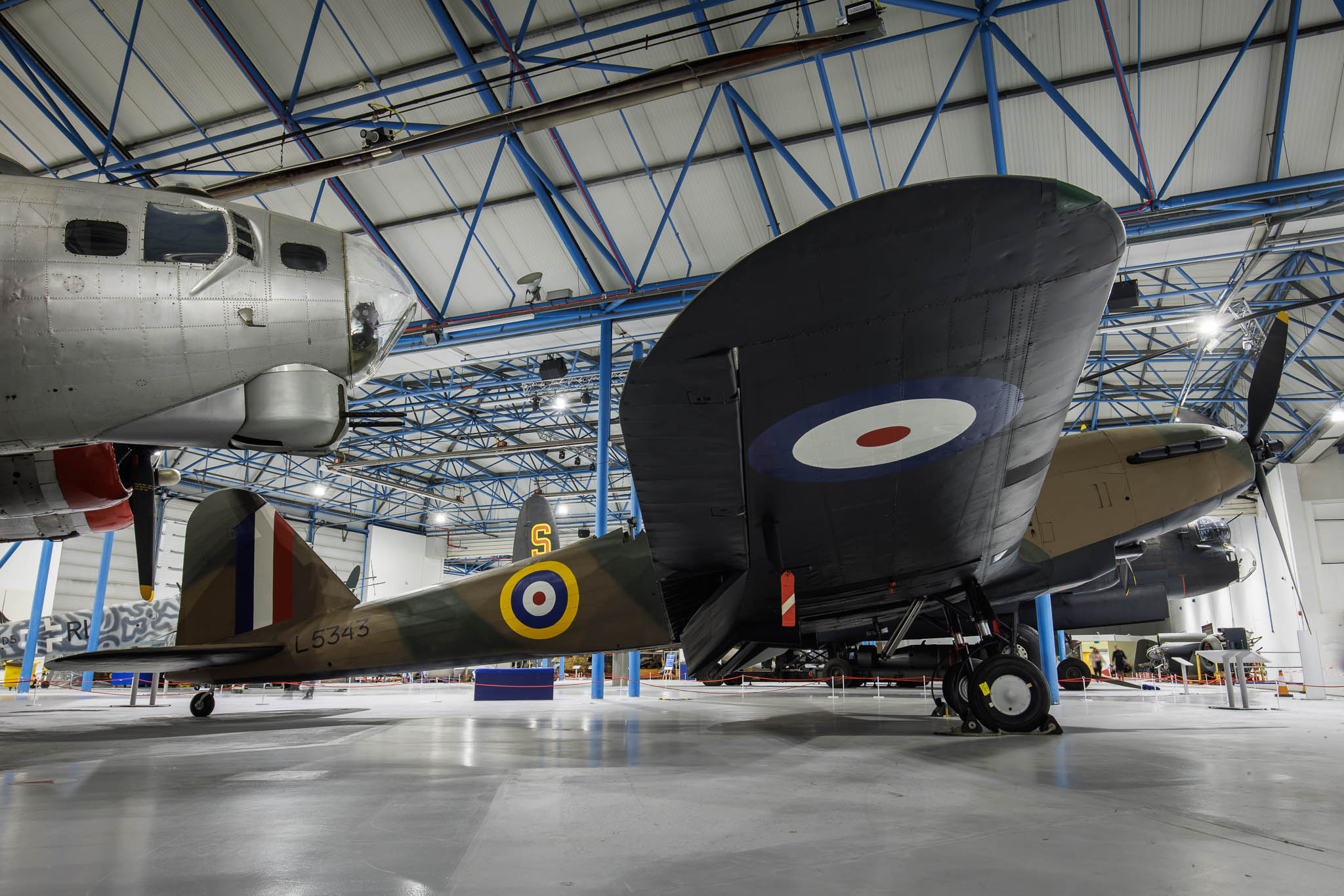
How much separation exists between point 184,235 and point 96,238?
48 centimetres

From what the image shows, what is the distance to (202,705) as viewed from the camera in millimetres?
9438

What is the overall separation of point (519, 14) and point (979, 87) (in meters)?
7.75

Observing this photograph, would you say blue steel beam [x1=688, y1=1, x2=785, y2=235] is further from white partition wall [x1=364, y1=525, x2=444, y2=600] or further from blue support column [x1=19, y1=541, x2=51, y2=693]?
white partition wall [x1=364, y1=525, x2=444, y2=600]

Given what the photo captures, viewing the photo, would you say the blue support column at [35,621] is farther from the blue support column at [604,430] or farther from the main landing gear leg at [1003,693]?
the main landing gear leg at [1003,693]

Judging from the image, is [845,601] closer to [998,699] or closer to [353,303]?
[998,699]

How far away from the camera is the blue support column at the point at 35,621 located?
20.6 m

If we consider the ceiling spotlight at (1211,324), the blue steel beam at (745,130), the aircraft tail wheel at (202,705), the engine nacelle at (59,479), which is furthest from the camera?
the ceiling spotlight at (1211,324)

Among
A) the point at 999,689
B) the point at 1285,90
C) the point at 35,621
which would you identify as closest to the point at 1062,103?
the point at 1285,90

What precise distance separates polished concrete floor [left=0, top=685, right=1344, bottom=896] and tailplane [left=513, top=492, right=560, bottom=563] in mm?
9026

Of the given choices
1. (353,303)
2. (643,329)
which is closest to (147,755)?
(353,303)

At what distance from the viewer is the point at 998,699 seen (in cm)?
633

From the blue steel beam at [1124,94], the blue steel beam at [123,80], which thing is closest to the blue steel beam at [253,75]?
the blue steel beam at [123,80]

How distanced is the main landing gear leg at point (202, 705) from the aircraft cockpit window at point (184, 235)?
6.87m

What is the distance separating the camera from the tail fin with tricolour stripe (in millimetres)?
8469
